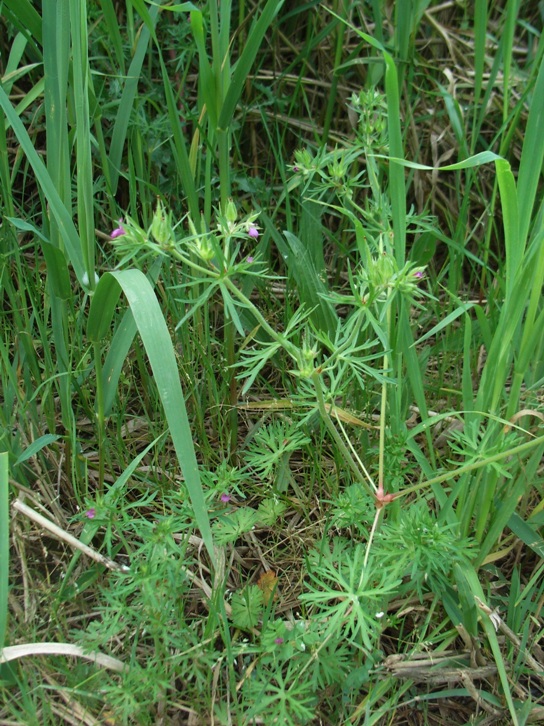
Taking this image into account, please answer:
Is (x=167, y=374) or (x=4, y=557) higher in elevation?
(x=167, y=374)

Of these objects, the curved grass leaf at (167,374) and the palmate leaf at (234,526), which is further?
the palmate leaf at (234,526)

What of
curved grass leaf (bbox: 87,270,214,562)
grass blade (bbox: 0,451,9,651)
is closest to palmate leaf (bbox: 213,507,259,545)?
curved grass leaf (bbox: 87,270,214,562)

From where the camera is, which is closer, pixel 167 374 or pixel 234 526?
pixel 167 374

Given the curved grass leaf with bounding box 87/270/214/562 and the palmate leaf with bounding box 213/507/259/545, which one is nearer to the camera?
the curved grass leaf with bounding box 87/270/214/562

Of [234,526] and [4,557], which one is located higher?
[4,557]

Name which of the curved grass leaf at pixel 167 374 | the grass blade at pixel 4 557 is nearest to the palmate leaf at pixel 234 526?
the curved grass leaf at pixel 167 374

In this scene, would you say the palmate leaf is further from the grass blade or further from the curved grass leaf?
the grass blade

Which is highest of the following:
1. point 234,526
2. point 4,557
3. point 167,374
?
point 167,374

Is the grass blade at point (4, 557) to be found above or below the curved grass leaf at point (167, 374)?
below

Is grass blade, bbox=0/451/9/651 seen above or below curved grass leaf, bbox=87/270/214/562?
below

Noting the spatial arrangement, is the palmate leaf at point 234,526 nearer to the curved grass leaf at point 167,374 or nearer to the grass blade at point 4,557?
the curved grass leaf at point 167,374

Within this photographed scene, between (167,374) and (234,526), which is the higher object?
(167,374)

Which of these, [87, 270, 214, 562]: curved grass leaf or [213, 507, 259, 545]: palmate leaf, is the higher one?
[87, 270, 214, 562]: curved grass leaf

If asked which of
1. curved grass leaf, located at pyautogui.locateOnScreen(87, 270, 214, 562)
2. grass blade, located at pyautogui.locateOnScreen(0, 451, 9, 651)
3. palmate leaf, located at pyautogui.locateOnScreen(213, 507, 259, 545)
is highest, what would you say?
curved grass leaf, located at pyautogui.locateOnScreen(87, 270, 214, 562)
